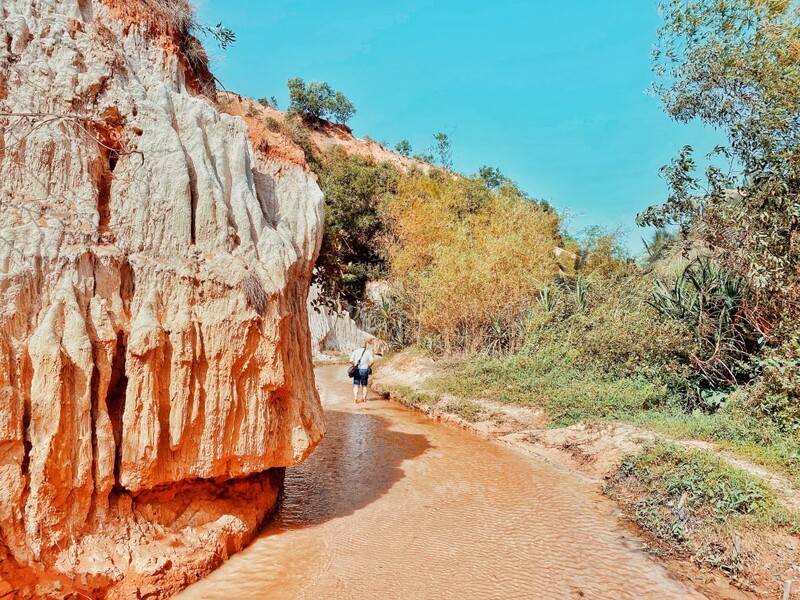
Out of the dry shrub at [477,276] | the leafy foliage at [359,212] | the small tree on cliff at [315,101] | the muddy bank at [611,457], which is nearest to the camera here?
the muddy bank at [611,457]

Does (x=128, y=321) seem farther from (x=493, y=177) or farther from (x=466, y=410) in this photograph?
(x=493, y=177)

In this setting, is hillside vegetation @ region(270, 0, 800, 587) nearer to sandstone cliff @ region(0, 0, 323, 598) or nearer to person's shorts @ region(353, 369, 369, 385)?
person's shorts @ region(353, 369, 369, 385)

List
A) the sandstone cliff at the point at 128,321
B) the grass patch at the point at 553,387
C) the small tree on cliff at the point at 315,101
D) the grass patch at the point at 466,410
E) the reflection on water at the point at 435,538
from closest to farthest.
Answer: the sandstone cliff at the point at 128,321
the reflection on water at the point at 435,538
the grass patch at the point at 553,387
the grass patch at the point at 466,410
the small tree on cliff at the point at 315,101

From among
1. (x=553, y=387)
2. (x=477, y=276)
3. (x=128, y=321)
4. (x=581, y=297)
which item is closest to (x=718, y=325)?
(x=553, y=387)

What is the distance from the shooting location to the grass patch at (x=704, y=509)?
15.5 feet

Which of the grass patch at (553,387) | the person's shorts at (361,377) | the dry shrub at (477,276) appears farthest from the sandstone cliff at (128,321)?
the dry shrub at (477,276)

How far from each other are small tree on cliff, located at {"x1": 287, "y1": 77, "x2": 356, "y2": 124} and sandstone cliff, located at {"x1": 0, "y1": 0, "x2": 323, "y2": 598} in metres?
36.7

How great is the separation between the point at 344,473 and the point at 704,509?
15.1 ft

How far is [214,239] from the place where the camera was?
452 cm

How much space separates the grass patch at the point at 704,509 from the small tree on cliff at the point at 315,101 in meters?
38.9

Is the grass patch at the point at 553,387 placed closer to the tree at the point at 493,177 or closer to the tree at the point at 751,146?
the tree at the point at 751,146

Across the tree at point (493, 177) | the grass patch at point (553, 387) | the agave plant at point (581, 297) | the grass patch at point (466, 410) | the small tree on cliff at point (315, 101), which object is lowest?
the grass patch at point (466, 410)

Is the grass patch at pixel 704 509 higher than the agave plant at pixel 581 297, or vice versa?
the agave plant at pixel 581 297

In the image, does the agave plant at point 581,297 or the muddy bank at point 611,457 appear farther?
the agave plant at point 581,297
